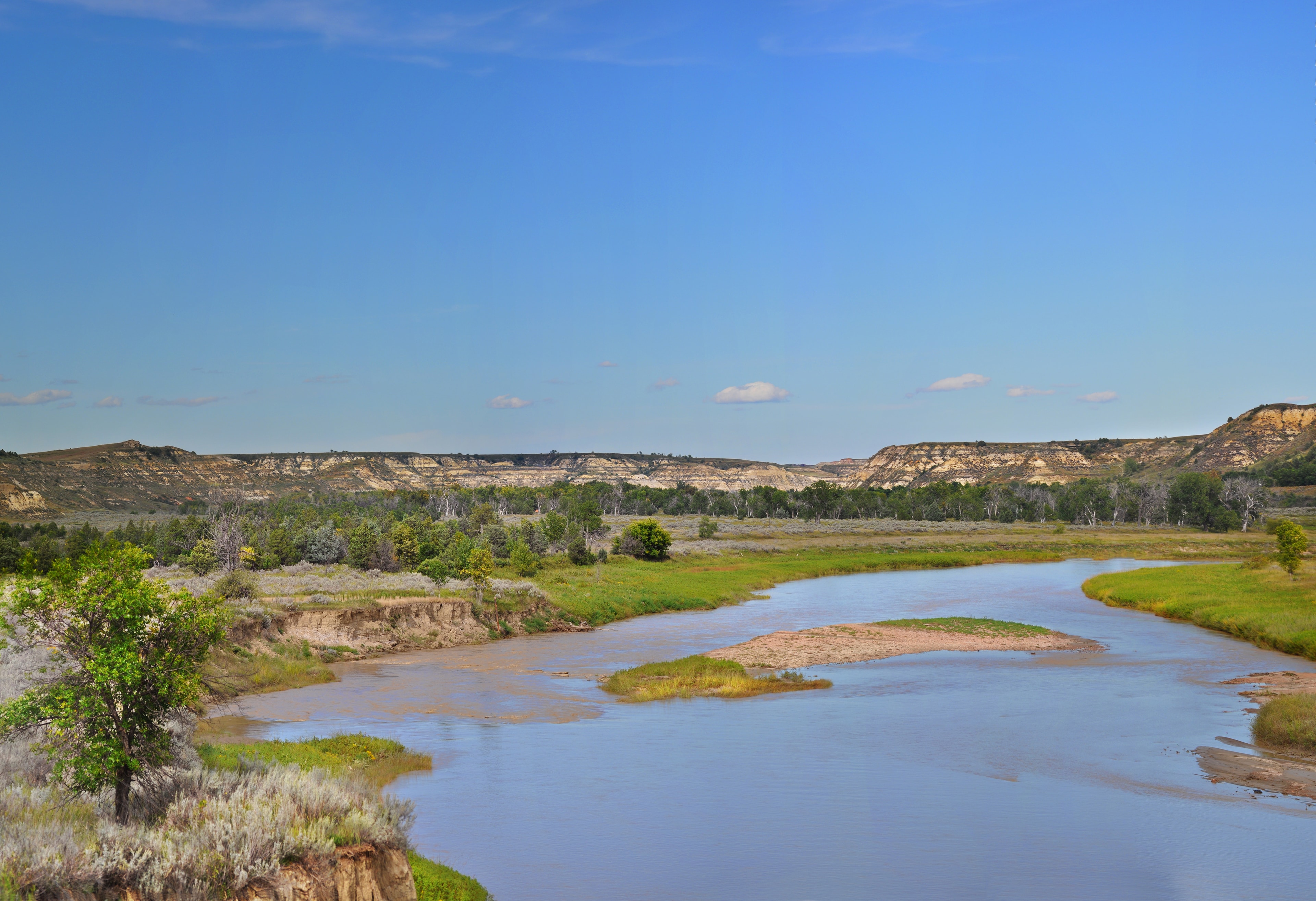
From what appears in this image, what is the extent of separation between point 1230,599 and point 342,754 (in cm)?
4164

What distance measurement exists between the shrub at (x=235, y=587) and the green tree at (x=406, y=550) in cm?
1488

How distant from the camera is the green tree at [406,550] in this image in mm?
54625

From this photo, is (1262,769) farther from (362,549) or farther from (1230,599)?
(362,549)

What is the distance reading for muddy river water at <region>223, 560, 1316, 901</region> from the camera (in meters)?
13.3

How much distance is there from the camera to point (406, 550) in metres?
54.9

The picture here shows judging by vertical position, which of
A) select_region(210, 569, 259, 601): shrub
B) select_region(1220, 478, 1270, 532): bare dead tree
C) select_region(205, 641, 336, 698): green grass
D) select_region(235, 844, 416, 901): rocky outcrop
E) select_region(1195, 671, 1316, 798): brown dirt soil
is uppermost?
select_region(1220, 478, 1270, 532): bare dead tree

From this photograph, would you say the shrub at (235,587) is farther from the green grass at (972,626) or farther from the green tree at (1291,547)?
the green tree at (1291,547)

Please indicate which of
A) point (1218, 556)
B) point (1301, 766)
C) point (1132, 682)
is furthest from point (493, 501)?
point (1301, 766)

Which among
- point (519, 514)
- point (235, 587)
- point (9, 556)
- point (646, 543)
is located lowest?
point (235, 587)

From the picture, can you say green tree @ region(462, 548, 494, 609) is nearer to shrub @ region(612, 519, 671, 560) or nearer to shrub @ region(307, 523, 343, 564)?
shrub @ region(307, 523, 343, 564)

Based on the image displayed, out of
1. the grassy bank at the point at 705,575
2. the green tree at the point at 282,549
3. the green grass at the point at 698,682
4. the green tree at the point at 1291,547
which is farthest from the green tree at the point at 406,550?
the green tree at the point at 1291,547

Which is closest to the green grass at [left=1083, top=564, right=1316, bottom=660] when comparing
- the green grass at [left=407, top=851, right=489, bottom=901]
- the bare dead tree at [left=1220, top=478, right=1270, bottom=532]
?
the green grass at [left=407, top=851, right=489, bottom=901]

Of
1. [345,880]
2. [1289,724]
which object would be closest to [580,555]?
[1289,724]

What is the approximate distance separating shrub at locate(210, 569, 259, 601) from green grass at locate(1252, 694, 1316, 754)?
3214 centimetres
